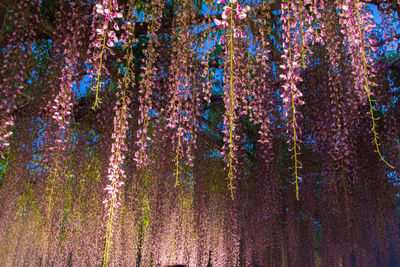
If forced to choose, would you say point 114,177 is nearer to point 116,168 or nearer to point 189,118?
point 116,168

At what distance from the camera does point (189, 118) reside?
8.71ft

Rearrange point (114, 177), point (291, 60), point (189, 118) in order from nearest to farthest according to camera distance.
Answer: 1. point (291, 60)
2. point (114, 177)
3. point (189, 118)

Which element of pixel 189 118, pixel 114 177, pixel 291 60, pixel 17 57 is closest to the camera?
pixel 291 60

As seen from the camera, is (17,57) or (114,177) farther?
(17,57)

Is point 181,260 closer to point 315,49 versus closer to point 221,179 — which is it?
point 221,179

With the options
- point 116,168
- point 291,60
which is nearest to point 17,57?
point 116,168

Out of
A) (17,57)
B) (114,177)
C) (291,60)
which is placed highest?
(17,57)

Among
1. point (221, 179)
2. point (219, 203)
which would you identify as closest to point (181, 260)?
point (219, 203)

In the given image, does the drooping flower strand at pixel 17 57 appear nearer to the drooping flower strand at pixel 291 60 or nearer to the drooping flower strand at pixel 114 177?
the drooping flower strand at pixel 114 177

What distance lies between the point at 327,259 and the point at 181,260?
230 cm

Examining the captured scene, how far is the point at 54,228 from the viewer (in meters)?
3.90

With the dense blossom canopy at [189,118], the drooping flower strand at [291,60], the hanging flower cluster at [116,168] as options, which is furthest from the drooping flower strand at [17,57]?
the drooping flower strand at [291,60]

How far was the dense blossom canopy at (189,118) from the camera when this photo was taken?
2.01 metres

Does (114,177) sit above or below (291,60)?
below
